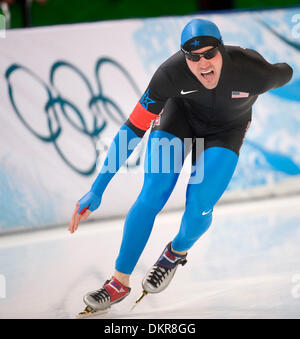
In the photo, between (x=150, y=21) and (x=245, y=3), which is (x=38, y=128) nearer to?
(x=150, y=21)

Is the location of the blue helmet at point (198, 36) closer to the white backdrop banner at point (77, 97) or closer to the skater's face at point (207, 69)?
the skater's face at point (207, 69)

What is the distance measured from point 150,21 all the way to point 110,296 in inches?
133

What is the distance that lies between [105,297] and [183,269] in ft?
3.01

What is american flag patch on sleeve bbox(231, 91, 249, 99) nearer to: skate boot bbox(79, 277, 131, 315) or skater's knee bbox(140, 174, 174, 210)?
skater's knee bbox(140, 174, 174, 210)

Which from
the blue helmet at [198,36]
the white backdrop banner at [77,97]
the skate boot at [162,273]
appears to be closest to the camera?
the blue helmet at [198,36]

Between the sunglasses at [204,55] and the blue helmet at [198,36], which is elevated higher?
the blue helmet at [198,36]

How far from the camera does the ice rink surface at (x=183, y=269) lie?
3.05 meters

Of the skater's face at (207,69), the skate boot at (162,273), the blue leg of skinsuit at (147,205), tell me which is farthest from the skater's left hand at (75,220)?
the skater's face at (207,69)

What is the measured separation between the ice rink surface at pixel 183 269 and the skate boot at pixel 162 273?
106mm

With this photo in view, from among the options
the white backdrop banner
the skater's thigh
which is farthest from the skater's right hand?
the white backdrop banner

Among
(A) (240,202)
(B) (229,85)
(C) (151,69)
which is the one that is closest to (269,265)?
(B) (229,85)

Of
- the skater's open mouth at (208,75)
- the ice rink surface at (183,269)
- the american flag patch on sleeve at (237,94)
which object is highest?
the skater's open mouth at (208,75)

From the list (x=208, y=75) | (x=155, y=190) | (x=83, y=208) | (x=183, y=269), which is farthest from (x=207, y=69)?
(x=183, y=269)

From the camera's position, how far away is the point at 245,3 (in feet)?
28.3
